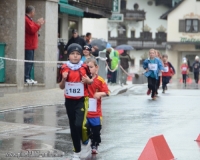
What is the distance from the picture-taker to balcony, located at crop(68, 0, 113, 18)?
2823 cm

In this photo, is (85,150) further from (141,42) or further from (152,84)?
(141,42)

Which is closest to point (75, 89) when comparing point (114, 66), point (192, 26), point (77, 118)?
point (77, 118)

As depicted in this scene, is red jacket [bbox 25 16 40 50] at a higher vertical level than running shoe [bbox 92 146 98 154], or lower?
higher

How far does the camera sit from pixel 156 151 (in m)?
9.35

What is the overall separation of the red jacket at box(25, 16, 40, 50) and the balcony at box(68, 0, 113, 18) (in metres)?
6.96

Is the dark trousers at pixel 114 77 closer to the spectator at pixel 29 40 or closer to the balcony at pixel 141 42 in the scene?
the spectator at pixel 29 40

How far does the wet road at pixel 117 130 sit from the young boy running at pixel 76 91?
0.39 metres

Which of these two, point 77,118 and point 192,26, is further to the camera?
point 192,26

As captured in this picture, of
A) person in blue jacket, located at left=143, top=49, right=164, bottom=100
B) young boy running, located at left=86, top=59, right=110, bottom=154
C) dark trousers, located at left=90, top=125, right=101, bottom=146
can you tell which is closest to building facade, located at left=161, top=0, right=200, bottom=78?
person in blue jacket, located at left=143, top=49, right=164, bottom=100

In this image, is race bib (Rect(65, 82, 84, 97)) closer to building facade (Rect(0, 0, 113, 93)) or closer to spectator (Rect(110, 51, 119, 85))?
building facade (Rect(0, 0, 113, 93))

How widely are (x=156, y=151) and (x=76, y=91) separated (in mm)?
1312

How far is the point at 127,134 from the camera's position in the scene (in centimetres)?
1224

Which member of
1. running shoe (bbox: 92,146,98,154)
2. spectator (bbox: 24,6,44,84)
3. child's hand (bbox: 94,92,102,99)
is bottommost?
running shoe (bbox: 92,146,98,154)

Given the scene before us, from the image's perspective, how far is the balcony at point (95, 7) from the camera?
28234mm
